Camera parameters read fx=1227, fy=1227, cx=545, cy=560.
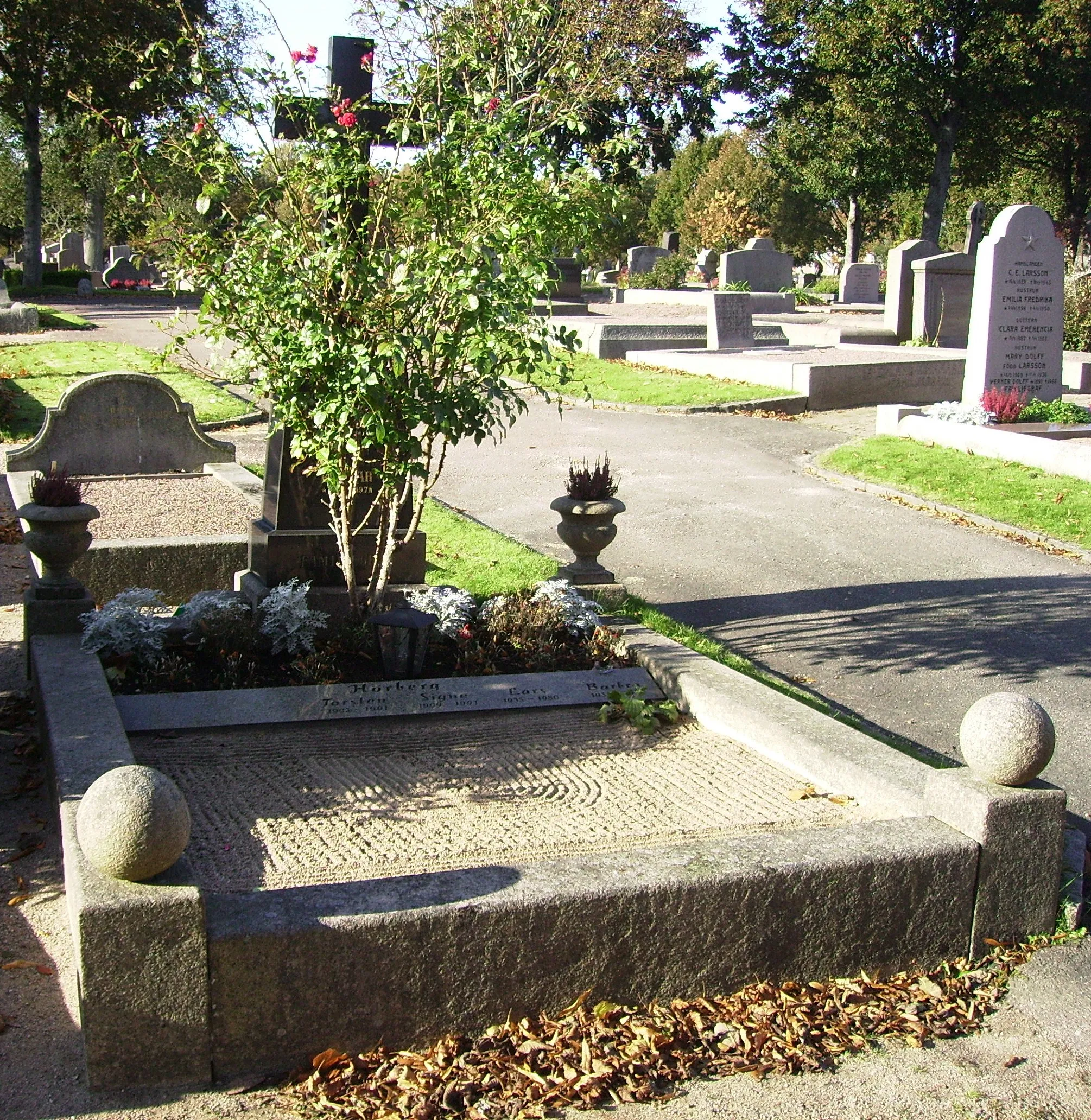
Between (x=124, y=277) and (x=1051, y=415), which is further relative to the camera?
(x=124, y=277)

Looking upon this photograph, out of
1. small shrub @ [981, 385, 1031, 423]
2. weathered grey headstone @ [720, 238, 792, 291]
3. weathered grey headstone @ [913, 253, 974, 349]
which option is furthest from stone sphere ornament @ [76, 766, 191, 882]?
weathered grey headstone @ [720, 238, 792, 291]

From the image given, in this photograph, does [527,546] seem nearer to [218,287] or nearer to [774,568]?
[774,568]

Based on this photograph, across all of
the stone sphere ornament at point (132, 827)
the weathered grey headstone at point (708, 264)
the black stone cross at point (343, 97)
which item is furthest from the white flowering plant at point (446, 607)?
the weathered grey headstone at point (708, 264)

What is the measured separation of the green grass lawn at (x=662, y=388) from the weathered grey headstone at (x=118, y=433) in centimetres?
611

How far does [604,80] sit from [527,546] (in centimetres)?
415

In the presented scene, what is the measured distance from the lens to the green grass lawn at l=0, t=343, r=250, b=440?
52.4 ft

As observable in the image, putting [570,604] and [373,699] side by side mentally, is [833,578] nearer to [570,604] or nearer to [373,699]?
[570,604]

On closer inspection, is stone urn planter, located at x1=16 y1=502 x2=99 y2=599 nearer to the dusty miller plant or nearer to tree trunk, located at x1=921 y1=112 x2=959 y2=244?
the dusty miller plant

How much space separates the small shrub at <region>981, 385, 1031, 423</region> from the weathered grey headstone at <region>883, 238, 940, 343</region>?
11.8 meters

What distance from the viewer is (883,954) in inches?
166

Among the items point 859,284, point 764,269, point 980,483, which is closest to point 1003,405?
point 980,483

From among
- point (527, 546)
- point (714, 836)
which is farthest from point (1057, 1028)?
point (527, 546)

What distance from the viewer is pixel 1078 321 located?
2466 cm

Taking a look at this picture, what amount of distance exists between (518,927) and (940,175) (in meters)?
41.9
